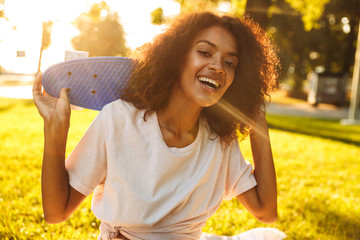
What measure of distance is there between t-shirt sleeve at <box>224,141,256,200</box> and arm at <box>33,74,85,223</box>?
798 mm

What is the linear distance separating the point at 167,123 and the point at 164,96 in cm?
14

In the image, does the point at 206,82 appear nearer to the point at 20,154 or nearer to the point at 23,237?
the point at 23,237

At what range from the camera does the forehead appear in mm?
1756

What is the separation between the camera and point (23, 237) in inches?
96.3

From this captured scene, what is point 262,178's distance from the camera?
196 cm

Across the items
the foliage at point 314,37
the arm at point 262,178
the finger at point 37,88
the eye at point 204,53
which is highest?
the eye at point 204,53

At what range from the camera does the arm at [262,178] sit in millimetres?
1964

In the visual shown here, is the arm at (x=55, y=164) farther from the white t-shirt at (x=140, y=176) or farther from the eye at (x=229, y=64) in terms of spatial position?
the eye at (x=229, y=64)

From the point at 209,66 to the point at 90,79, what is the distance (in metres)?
0.67

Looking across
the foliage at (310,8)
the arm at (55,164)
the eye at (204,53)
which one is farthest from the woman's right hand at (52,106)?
the foliage at (310,8)

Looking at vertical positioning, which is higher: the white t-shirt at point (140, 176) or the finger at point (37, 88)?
the finger at point (37, 88)

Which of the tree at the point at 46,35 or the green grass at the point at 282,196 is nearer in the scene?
the tree at the point at 46,35

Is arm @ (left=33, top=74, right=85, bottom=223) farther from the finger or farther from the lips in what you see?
the lips

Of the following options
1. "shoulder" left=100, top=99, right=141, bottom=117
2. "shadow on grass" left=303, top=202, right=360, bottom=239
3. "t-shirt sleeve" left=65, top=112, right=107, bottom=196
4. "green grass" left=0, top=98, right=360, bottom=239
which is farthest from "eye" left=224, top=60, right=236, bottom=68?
"shadow on grass" left=303, top=202, right=360, bottom=239
